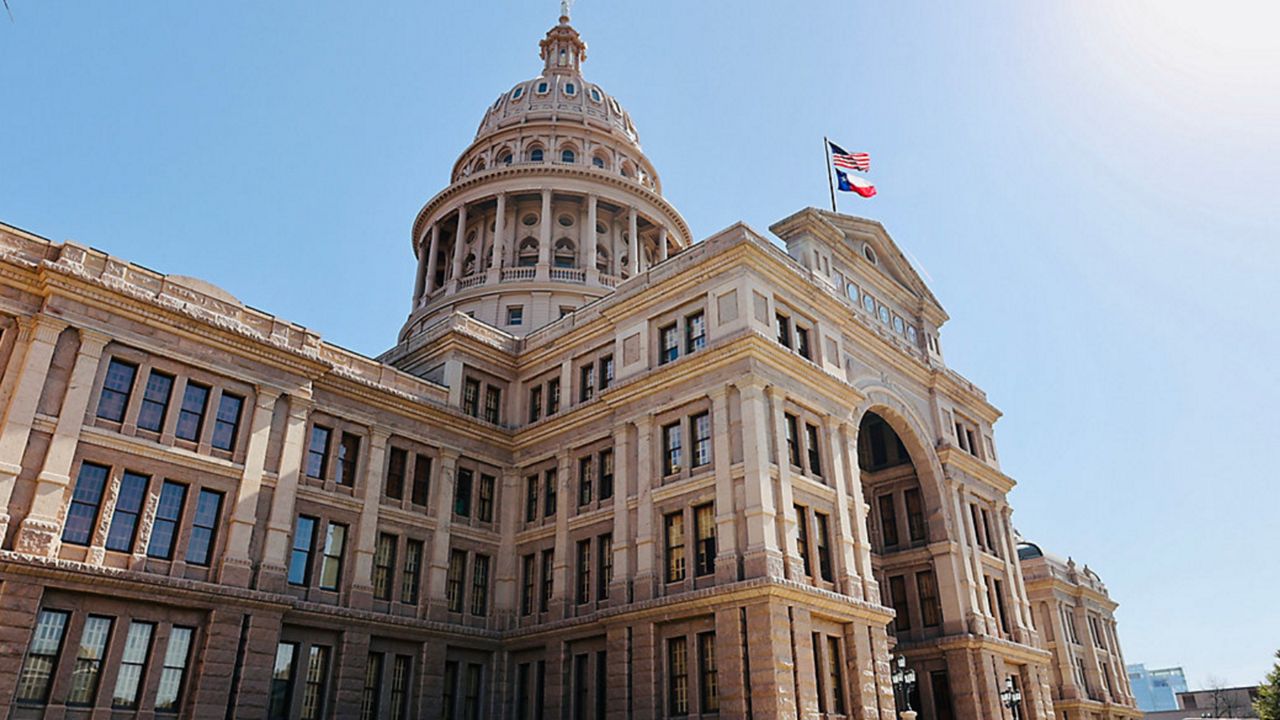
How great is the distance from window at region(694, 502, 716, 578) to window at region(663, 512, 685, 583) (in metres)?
0.61

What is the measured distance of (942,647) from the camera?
3797 centimetres

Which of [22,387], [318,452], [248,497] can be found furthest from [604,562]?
[22,387]

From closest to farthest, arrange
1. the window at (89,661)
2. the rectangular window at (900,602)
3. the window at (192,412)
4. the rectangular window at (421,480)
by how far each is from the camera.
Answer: the window at (89,661) < the window at (192,412) < the rectangular window at (421,480) < the rectangular window at (900,602)

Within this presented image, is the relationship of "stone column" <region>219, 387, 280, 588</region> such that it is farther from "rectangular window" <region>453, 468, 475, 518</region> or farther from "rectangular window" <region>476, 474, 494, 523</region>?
"rectangular window" <region>476, 474, 494, 523</region>

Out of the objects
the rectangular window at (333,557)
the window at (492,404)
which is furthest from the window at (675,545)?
the rectangular window at (333,557)

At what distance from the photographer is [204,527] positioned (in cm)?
2881

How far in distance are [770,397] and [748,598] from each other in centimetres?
749

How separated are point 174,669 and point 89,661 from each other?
2377 millimetres

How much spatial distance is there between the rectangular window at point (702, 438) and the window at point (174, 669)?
17991mm

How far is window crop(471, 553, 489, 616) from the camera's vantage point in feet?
119

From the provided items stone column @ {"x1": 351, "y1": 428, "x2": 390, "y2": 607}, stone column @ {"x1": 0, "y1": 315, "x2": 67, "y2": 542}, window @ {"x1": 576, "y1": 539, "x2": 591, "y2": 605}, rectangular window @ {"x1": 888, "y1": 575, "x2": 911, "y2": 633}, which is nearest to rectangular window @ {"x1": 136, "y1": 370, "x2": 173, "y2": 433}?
stone column @ {"x1": 0, "y1": 315, "x2": 67, "y2": 542}

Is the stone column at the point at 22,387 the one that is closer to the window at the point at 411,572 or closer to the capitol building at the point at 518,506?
the capitol building at the point at 518,506

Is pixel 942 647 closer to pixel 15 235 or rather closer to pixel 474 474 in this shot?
pixel 474 474

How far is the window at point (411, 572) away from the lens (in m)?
34.2
